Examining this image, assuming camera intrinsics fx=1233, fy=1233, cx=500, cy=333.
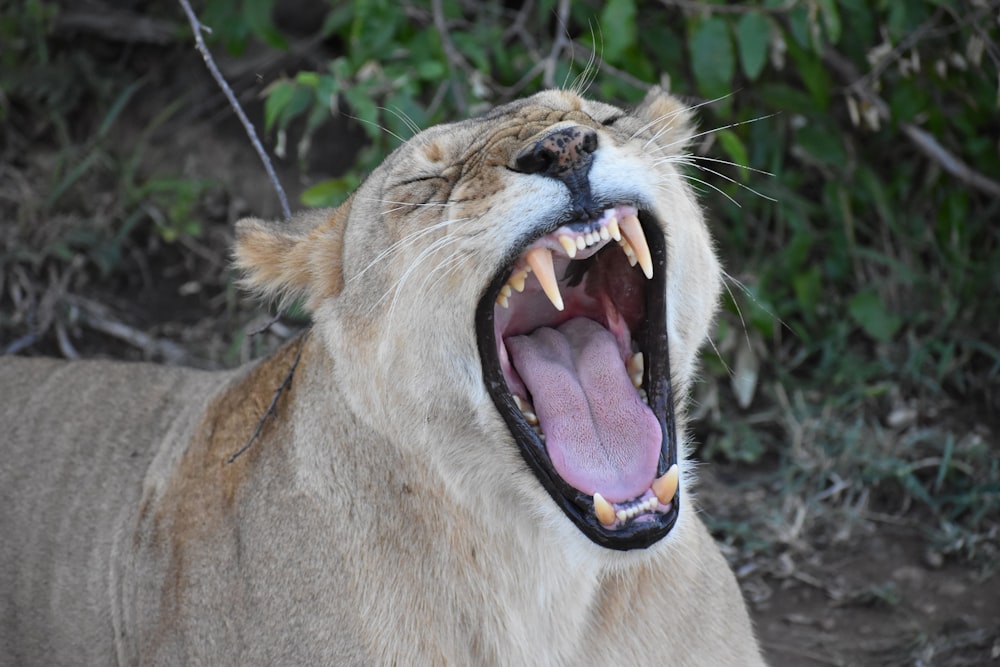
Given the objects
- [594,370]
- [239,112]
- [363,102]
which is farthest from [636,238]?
[363,102]

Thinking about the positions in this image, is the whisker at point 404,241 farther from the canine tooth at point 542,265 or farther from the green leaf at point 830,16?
the green leaf at point 830,16

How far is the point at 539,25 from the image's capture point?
4207 mm

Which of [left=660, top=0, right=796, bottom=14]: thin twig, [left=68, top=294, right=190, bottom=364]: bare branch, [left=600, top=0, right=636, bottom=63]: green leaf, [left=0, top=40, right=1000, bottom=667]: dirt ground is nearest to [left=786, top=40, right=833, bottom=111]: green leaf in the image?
[left=660, top=0, right=796, bottom=14]: thin twig

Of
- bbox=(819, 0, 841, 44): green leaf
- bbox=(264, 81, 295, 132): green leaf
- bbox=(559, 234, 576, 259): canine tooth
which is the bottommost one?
bbox=(559, 234, 576, 259): canine tooth

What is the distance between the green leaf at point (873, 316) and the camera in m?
3.96

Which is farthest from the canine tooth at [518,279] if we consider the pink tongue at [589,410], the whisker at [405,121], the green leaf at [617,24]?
the green leaf at [617,24]

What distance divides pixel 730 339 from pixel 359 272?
201cm

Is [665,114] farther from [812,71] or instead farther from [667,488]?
[812,71]

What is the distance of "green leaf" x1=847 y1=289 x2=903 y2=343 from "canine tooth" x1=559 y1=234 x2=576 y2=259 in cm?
225

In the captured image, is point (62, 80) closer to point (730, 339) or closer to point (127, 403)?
point (127, 403)

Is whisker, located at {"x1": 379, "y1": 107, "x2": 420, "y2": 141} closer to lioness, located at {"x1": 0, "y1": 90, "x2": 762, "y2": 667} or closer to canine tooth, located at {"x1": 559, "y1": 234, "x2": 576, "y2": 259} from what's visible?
lioness, located at {"x1": 0, "y1": 90, "x2": 762, "y2": 667}

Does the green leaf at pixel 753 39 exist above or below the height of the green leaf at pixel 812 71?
above

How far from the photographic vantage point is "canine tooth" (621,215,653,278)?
6.71 ft

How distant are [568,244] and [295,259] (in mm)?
635
